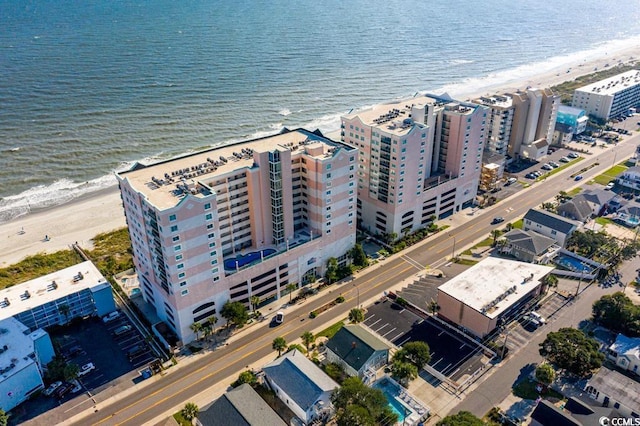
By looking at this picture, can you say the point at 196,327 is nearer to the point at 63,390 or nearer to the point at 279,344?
the point at 279,344

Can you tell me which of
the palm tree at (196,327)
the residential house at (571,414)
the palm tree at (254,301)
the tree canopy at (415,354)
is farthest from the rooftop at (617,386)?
the palm tree at (196,327)

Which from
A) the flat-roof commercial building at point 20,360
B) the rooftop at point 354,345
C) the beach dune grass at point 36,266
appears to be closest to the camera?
the flat-roof commercial building at point 20,360

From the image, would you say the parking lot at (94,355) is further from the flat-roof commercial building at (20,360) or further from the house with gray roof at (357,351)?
the house with gray roof at (357,351)

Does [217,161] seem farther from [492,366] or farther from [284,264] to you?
[492,366]

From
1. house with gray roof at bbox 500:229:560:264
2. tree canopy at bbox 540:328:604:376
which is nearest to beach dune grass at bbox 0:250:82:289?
house with gray roof at bbox 500:229:560:264

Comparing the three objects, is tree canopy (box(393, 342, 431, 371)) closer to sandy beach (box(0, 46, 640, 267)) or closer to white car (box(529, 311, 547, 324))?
white car (box(529, 311, 547, 324))

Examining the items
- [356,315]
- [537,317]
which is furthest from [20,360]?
[537,317]

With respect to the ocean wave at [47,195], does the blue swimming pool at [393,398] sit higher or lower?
higher
